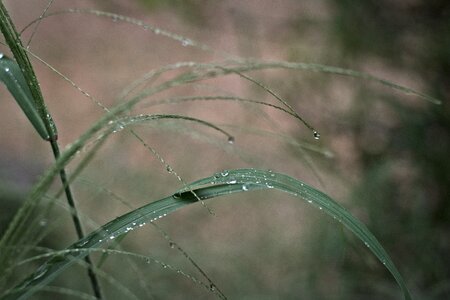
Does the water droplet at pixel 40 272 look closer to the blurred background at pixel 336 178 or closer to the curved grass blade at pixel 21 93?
the curved grass blade at pixel 21 93

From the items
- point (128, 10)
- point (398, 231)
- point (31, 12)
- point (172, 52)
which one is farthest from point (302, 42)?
point (31, 12)

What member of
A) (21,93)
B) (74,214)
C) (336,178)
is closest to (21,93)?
(21,93)

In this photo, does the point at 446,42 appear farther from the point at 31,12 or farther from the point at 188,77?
the point at 31,12

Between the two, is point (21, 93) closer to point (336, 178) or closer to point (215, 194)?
point (215, 194)

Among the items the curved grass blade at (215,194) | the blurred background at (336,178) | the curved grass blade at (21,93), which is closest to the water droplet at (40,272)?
the curved grass blade at (215,194)

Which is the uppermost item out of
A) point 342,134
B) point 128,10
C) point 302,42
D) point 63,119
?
point 128,10

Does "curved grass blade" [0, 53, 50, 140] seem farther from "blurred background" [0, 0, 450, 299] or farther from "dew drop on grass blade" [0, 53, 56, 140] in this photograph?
"blurred background" [0, 0, 450, 299]

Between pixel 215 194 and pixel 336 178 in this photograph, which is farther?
pixel 336 178
